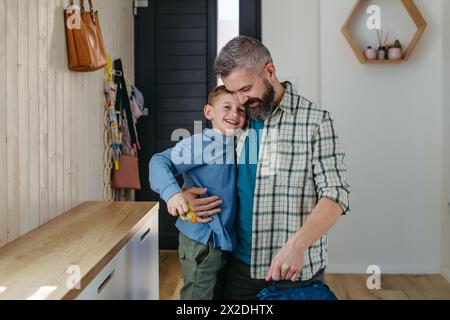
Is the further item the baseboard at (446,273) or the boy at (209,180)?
the baseboard at (446,273)

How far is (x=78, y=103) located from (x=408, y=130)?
1.88 metres

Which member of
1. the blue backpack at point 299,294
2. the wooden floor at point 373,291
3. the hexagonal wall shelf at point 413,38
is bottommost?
the wooden floor at point 373,291

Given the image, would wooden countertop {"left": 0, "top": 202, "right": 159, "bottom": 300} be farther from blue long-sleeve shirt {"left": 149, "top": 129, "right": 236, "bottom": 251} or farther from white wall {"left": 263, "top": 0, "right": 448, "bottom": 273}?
white wall {"left": 263, "top": 0, "right": 448, "bottom": 273}

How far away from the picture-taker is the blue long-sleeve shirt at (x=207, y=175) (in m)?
1.18

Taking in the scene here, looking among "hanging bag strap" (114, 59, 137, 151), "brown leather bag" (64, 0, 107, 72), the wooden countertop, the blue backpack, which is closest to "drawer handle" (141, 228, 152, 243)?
the wooden countertop

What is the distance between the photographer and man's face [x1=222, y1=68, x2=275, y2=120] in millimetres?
1157

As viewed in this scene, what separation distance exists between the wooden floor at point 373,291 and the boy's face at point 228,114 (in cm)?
141

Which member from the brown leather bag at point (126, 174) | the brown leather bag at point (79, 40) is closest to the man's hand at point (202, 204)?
the brown leather bag at point (79, 40)

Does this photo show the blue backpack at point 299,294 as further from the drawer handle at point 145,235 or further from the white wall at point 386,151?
the white wall at point 386,151

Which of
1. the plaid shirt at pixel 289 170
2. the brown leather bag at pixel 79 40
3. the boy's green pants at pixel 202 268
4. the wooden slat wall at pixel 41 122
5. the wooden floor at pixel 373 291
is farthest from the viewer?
the wooden floor at pixel 373 291

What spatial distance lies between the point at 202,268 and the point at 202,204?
166 millimetres

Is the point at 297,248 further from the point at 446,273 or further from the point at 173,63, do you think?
the point at 173,63

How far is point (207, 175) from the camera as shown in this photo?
1219 mm
